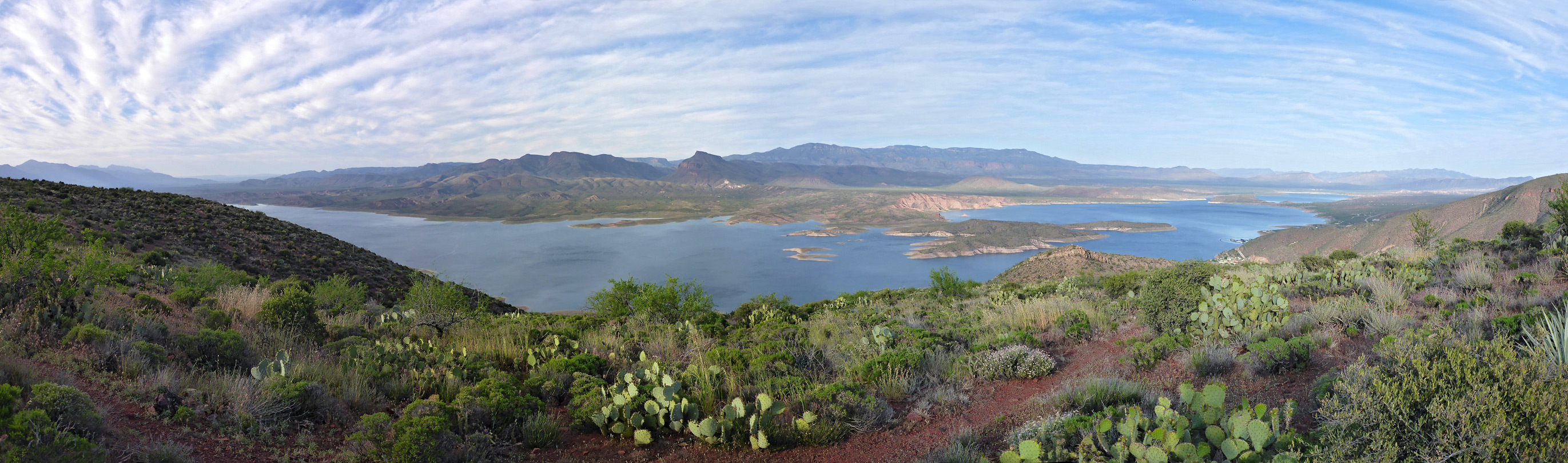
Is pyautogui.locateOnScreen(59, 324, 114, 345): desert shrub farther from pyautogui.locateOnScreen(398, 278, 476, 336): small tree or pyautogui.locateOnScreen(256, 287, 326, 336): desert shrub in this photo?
pyautogui.locateOnScreen(398, 278, 476, 336): small tree

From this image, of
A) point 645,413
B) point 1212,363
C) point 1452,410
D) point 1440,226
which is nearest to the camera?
point 1452,410

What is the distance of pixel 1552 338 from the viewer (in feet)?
14.3

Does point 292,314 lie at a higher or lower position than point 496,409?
higher

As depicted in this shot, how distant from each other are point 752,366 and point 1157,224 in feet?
512

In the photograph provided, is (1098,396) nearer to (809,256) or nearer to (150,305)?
(150,305)

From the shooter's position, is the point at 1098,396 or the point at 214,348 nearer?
the point at 1098,396

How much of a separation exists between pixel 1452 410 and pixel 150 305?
11.9m

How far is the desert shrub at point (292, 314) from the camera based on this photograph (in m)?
7.48

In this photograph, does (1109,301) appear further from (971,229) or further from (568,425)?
(971,229)

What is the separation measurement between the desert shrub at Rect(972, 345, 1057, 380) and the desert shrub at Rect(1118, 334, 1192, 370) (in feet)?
2.52

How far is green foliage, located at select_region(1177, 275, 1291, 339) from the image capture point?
652 centimetres

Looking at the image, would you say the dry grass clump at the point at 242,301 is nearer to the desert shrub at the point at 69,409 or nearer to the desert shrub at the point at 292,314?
the desert shrub at the point at 292,314

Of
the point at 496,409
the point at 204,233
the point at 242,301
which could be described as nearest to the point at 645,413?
the point at 496,409

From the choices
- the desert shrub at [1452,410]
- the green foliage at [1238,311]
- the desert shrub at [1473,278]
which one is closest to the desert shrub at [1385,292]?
the desert shrub at [1473,278]
